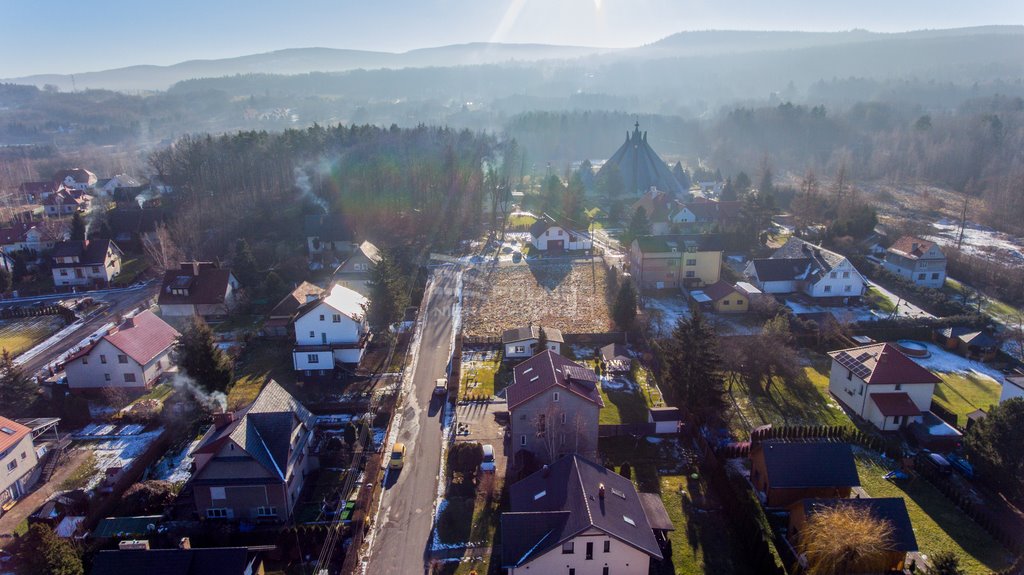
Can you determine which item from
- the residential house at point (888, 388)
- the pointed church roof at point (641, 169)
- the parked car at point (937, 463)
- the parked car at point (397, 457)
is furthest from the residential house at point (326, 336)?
the pointed church roof at point (641, 169)

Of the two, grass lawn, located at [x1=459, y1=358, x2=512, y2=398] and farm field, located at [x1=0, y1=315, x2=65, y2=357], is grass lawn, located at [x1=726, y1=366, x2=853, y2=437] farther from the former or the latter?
farm field, located at [x1=0, y1=315, x2=65, y2=357]

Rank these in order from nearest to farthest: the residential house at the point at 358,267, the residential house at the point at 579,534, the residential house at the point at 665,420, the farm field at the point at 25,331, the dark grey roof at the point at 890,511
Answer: the residential house at the point at 579,534 → the dark grey roof at the point at 890,511 → the residential house at the point at 665,420 → the farm field at the point at 25,331 → the residential house at the point at 358,267

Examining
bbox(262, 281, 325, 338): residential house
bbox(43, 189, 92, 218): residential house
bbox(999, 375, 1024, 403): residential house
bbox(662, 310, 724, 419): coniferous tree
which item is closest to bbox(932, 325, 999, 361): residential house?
bbox(999, 375, 1024, 403): residential house

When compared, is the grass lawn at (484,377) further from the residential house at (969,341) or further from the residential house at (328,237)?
the residential house at (969,341)

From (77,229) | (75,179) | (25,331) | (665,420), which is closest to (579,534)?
(665,420)

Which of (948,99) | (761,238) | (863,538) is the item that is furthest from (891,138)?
(863,538)

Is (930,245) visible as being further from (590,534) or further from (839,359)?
(590,534)
